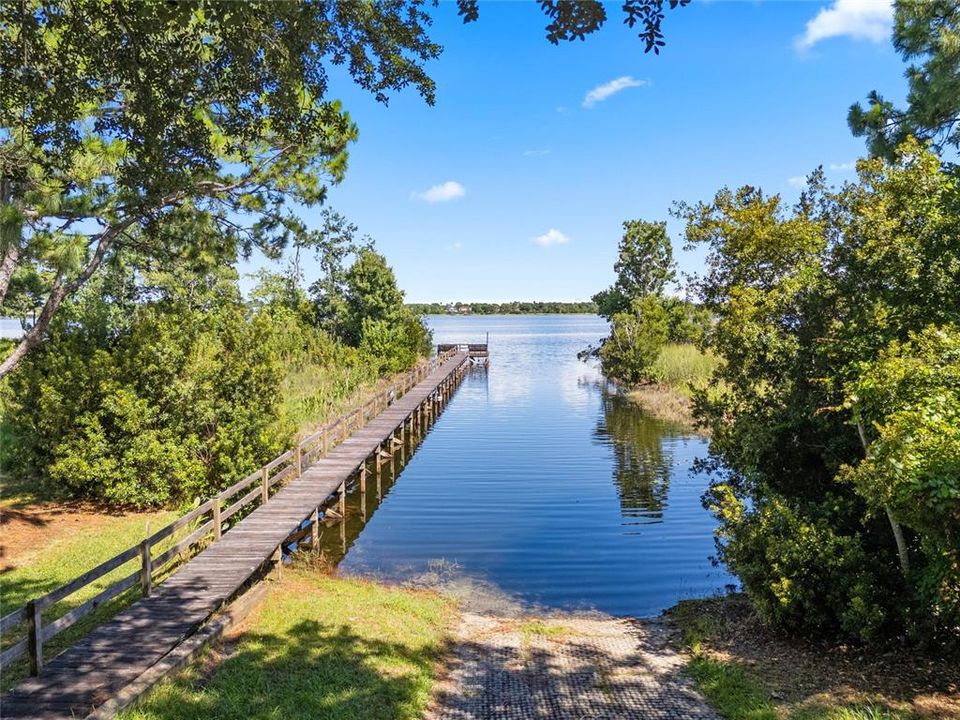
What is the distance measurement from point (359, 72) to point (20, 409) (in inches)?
487

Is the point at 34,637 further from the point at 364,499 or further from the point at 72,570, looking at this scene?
the point at 364,499

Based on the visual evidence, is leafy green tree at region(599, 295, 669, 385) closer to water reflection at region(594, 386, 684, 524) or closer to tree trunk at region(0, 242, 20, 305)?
water reflection at region(594, 386, 684, 524)

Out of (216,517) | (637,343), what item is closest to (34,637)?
(216,517)

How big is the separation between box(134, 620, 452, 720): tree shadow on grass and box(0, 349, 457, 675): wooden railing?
134 centimetres

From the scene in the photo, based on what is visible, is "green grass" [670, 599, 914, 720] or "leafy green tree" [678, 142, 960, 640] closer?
"green grass" [670, 599, 914, 720]

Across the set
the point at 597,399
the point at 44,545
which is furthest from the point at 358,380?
the point at 44,545

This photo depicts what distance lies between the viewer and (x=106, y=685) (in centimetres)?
647

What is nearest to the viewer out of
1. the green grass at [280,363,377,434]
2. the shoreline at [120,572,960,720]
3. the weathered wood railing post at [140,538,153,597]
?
the shoreline at [120,572,960,720]

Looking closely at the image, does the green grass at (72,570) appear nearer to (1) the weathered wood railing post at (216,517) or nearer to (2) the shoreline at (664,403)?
(1) the weathered wood railing post at (216,517)

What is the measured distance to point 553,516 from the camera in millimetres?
17188

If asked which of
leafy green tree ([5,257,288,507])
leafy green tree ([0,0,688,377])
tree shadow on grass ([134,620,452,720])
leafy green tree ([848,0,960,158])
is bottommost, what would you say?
tree shadow on grass ([134,620,452,720])

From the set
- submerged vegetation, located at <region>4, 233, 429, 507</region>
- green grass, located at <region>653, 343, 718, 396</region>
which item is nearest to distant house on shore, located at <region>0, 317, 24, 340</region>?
submerged vegetation, located at <region>4, 233, 429, 507</region>

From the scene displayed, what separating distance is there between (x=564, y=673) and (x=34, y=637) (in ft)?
19.4

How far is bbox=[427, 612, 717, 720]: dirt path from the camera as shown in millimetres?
7105
